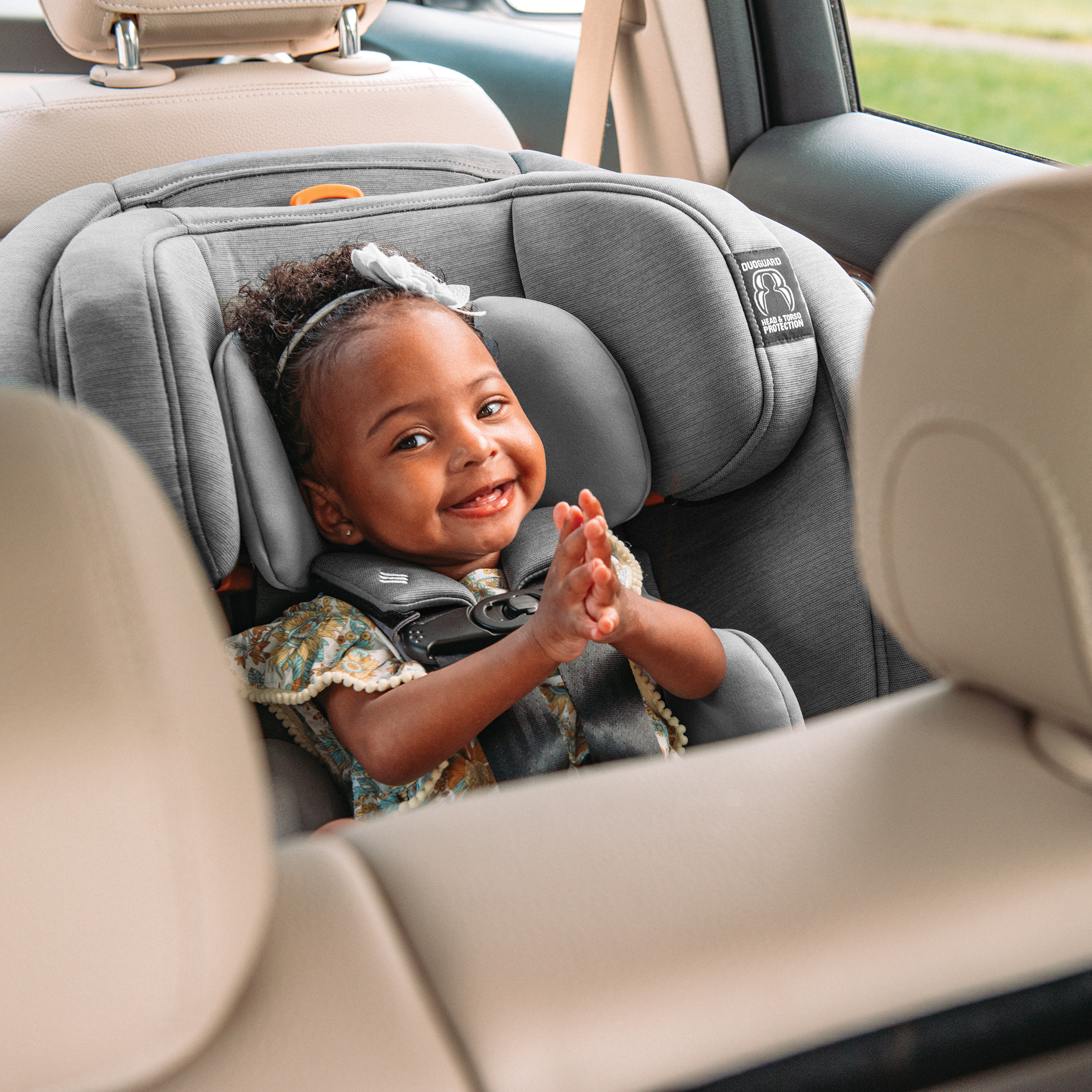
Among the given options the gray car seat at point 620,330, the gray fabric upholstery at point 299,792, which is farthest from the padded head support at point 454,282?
the gray fabric upholstery at point 299,792

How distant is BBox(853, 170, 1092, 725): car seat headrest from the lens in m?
0.43

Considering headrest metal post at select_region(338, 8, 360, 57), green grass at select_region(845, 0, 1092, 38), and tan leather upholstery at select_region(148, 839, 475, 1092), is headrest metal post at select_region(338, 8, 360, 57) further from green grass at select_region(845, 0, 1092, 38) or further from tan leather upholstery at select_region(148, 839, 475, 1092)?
tan leather upholstery at select_region(148, 839, 475, 1092)

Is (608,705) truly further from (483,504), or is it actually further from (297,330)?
(297,330)

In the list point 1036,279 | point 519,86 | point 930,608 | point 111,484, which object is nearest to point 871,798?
point 930,608

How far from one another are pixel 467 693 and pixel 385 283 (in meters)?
0.50

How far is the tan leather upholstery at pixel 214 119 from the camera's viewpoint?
5.05ft

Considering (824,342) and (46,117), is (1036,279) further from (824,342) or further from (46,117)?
(46,117)

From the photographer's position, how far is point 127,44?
62.5 inches

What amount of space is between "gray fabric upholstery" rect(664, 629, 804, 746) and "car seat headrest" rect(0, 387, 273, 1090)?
0.79 m

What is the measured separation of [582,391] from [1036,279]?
85 centimetres

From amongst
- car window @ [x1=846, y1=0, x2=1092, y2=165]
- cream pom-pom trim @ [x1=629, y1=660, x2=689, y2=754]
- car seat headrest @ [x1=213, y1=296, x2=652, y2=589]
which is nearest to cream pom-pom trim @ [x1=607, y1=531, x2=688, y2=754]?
cream pom-pom trim @ [x1=629, y1=660, x2=689, y2=754]

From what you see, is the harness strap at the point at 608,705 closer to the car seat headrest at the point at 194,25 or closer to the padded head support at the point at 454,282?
the padded head support at the point at 454,282

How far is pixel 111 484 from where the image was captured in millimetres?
373

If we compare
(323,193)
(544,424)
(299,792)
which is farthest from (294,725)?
(323,193)
